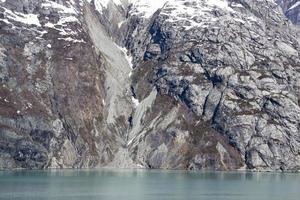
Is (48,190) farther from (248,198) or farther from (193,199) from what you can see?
(248,198)

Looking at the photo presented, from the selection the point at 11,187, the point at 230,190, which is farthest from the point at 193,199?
the point at 11,187

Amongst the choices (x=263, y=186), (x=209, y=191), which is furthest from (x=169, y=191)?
(x=263, y=186)

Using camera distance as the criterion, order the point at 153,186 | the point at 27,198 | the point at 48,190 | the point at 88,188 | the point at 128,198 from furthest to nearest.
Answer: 1. the point at 153,186
2. the point at 88,188
3. the point at 48,190
4. the point at 128,198
5. the point at 27,198

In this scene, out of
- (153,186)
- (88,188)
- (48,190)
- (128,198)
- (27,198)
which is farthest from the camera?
(153,186)

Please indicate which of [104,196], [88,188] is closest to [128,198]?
[104,196]


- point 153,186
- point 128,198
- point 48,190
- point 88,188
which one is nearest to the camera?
point 128,198

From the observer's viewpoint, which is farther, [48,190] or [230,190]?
[230,190]

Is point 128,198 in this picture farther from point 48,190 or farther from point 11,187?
point 11,187

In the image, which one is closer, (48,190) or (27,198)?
(27,198)

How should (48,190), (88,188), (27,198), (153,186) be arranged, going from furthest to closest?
1. (153,186)
2. (88,188)
3. (48,190)
4. (27,198)
